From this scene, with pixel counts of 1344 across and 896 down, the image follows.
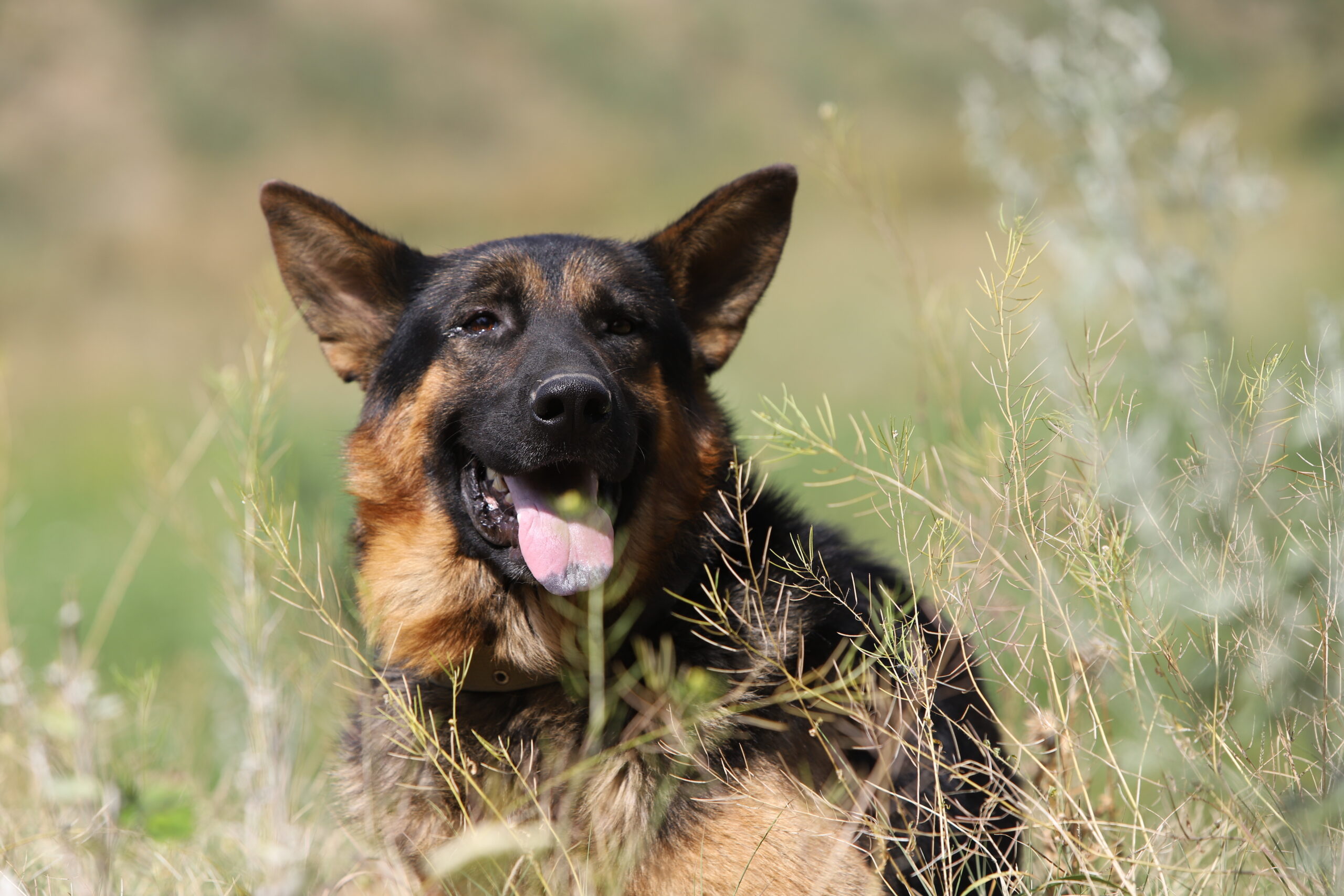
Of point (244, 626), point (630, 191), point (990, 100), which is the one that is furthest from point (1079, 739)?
point (630, 191)

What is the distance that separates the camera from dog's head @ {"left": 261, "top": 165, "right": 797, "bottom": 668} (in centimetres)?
A: 321

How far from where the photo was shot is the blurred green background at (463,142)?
21.1 metres

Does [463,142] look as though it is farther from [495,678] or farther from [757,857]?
[757,857]

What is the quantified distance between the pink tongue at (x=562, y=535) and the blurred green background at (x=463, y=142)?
1390 centimetres

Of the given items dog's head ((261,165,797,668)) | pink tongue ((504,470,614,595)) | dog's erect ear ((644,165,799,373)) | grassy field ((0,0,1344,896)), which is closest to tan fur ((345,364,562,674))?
dog's head ((261,165,797,668))

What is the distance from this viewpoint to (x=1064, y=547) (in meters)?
2.66

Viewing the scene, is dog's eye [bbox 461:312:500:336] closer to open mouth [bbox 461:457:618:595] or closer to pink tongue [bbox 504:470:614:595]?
open mouth [bbox 461:457:618:595]

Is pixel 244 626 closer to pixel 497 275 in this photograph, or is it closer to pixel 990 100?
pixel 497 275

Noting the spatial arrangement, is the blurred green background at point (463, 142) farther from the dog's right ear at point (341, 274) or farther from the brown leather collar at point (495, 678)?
the brown leather collar at point (495, 678)

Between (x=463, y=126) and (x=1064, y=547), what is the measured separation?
105 ft

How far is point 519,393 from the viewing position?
10.5 ft

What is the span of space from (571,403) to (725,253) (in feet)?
3.87

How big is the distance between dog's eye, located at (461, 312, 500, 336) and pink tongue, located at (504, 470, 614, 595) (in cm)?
60

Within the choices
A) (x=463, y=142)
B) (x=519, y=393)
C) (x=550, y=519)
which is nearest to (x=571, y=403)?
(x=519, y=393)
